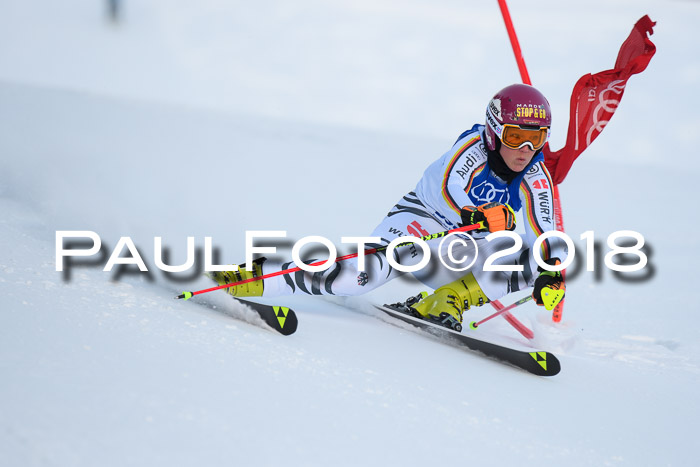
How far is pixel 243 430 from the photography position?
1787 millimetres


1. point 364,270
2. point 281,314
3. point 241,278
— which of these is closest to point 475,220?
point 364,270

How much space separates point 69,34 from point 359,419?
10842 mm

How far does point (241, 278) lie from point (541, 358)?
47.7 inches

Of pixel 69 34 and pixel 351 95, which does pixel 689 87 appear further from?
pixel 69 34

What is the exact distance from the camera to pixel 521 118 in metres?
3.02

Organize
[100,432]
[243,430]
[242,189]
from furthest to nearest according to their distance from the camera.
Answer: [242,189] < [243,430] < [100,432]

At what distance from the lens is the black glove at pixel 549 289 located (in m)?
2.95

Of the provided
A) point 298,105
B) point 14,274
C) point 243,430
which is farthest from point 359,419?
point 298,105

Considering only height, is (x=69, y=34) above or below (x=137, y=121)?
above

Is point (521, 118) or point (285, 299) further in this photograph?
point (285, 299)

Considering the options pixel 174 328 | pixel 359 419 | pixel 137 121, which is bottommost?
pixel 359 419

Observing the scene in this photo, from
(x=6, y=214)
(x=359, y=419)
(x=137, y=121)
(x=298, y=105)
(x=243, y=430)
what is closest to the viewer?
(x=243, y=430)

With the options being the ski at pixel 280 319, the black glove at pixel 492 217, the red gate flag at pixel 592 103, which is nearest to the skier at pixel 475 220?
the black glove at pixel 492 217

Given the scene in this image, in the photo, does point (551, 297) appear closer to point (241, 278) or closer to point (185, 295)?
point (241, 278)
